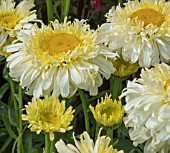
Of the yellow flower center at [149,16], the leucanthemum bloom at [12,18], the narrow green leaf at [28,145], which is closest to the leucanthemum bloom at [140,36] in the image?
the yellow flower center at [149,16]

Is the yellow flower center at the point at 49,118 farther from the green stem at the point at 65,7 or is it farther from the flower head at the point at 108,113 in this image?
the green stem at the point at 65,7

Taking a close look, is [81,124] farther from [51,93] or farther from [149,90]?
[149,90]

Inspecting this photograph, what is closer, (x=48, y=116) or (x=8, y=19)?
(x=48, y=116)

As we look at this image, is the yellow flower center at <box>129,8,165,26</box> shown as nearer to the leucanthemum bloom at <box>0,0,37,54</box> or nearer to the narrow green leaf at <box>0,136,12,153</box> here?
the leucanthemum bloom at <box>0,0,37,54</box>

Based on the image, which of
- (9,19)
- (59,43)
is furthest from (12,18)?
(59,43)

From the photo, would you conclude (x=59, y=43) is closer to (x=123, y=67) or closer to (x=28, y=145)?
(x=123, y=67)

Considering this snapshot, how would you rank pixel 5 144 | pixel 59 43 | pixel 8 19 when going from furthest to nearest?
1. pixel 5 144
2. pixel 8 19
3. pixel 59 43

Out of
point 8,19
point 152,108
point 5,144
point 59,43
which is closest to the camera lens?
point 152,108
